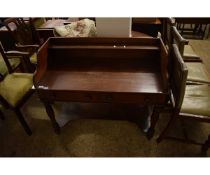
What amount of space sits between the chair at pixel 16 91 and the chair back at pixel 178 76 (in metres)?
1.34

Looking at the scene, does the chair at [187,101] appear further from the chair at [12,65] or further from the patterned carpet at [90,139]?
the chair at [12,65]

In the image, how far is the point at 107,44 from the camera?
1.65 meters

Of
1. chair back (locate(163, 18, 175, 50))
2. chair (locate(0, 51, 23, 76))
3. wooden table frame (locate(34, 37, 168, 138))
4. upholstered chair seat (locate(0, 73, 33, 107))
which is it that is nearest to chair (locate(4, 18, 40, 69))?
chair (locate(0, 51, 23, 76))

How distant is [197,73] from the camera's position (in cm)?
188

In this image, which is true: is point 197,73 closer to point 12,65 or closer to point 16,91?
point 16,91

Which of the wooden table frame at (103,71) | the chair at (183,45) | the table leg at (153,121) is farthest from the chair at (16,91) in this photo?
the chair at (183,45)

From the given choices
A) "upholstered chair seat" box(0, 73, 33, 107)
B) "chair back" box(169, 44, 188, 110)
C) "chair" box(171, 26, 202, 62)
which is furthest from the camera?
"upholstered chair seat" box(0, 73, 33, 107)

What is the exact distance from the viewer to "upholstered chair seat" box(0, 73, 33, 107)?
1.72 metres

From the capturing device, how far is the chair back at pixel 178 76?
3.84 feet

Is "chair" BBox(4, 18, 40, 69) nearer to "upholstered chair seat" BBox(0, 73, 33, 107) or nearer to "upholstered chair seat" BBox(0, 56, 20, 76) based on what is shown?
"upholstered chair seat" BBox(0, 56, 20, 76)

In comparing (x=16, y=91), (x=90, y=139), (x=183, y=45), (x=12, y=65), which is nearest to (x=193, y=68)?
(x=183, y=45)

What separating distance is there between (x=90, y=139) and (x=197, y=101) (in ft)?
3.43

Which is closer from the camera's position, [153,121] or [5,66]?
[153,121]
